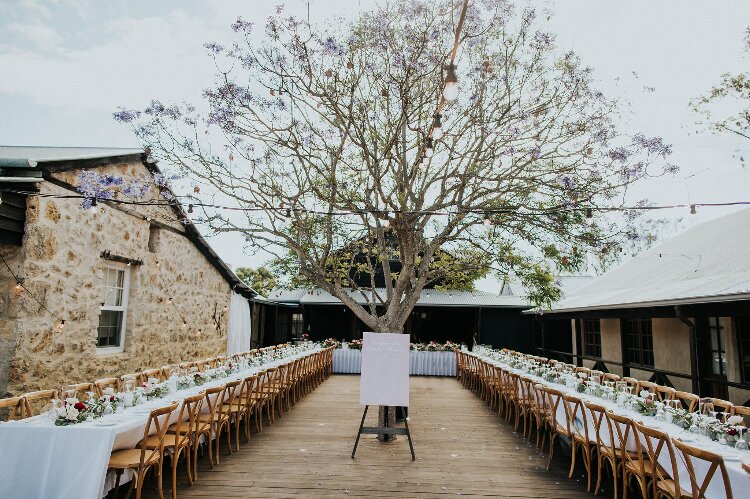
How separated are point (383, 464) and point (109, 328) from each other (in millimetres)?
5217

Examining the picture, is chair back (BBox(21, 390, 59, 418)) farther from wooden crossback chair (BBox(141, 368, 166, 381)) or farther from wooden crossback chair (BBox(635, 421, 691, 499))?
wooden crossback chair (BBox(635, 421, 691, 499))

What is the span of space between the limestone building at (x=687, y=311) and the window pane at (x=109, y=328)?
8.83m

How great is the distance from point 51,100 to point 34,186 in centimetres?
707

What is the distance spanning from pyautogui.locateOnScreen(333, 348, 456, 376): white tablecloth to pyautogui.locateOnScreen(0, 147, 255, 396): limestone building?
5.61 m

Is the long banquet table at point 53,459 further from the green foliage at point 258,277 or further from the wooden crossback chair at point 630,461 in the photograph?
the green foliage at point 258,277

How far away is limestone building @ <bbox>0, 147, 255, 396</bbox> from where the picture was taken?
5535 millimetres

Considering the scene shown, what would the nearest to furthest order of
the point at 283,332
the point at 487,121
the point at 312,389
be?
the point at 487,121, the point at 312,389, the point at 283,332

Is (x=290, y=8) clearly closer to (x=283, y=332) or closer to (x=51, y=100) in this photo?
(x=51, y=100)

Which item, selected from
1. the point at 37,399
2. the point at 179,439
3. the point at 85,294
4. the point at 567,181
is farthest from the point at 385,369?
the point at 85,294

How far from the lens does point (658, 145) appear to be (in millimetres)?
5340

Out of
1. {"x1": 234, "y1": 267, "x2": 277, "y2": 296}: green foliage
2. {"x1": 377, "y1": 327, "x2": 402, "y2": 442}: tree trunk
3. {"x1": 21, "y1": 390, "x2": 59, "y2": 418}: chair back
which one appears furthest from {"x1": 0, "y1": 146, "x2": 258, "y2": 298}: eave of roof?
{"x1": 234, "y1": 267, "x2": 277, "y2": 296}: green foliage

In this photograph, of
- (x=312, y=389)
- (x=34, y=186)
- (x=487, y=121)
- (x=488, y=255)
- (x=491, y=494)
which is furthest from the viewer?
(x=312, y=389)

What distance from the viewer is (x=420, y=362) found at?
14594mm

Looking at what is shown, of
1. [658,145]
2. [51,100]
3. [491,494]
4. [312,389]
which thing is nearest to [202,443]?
[491,494]
